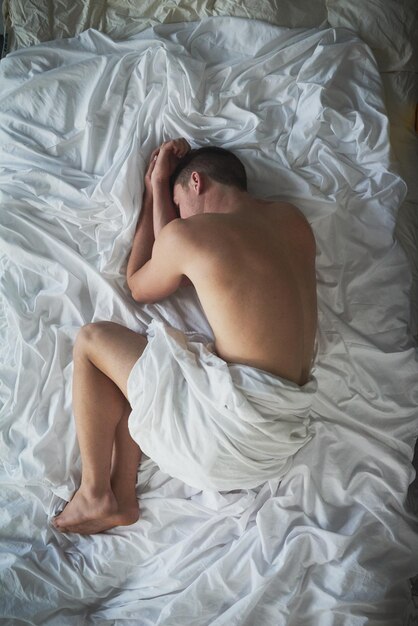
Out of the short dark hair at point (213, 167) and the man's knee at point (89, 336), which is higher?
the short dark hair at point (213, 167)

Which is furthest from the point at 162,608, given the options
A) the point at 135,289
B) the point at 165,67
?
the point at 165,67

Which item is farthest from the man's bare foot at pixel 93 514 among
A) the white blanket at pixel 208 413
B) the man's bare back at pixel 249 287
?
the man's bare back at pixel 249 287

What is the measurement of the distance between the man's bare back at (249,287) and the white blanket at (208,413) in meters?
0.05

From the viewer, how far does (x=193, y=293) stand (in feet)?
5.14

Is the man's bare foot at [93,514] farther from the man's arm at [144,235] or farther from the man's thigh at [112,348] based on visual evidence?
the man's arm at [144,235]

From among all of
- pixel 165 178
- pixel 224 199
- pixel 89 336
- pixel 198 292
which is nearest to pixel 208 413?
pixel 198 292

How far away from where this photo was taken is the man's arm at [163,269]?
4.32ft

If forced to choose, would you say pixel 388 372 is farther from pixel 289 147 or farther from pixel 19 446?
pixel 19 446

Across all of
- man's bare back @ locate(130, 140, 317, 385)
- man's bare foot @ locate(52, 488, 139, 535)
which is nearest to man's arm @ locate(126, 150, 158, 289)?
man's bare back @ locate(130, 140, 317, 385)

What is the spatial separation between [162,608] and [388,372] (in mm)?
798

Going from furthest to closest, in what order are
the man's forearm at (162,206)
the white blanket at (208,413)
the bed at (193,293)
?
the man's forearm at (162,206) → the bed at (193,293) → the white blanket at (208,413)

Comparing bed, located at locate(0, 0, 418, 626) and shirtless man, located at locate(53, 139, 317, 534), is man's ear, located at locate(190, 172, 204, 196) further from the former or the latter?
bed, located at locate(0, 0, 418, 626)

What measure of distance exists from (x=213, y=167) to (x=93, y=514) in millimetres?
906

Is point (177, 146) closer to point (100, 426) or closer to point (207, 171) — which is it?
point (207, 171)
